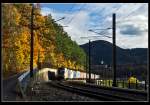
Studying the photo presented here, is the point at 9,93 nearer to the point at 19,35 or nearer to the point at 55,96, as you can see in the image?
the point at 55,96

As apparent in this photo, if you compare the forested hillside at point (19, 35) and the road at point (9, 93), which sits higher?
the forested hillside at point (19, 35)

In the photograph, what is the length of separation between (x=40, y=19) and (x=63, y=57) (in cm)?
7627

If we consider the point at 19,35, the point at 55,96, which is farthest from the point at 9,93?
the point at 19,35

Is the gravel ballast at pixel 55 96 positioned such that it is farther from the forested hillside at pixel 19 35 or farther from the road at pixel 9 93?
the forested hillside at pixel 19 35

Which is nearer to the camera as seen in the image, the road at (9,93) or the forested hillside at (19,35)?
the road at (9,93)

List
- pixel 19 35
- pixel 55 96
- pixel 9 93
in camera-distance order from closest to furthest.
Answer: pixel 55 96
pixel 9 93
pixel 19 35

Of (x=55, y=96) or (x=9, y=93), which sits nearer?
(x=55, y=96)

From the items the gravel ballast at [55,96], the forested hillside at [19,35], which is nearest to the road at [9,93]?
the gravel ballast at [55,96]

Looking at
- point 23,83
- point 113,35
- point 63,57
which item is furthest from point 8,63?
point 63,57

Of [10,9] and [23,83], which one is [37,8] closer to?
[10,9]

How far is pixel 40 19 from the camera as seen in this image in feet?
305

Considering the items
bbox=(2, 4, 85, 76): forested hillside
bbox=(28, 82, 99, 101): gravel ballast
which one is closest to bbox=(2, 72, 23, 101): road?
bbox=(28, 82, 99, 101): gravel ballast

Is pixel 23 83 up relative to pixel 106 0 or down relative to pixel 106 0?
down

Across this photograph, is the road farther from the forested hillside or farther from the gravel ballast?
the forested hillside
